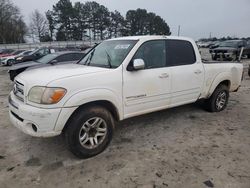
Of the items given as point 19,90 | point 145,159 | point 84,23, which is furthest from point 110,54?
point 84,23

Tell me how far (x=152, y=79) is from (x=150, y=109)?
54 centimetres

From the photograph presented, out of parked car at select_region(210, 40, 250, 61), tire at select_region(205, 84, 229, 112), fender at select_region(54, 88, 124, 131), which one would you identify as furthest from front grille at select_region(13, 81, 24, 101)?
parked car at select_region(210, 40, 250, 61)

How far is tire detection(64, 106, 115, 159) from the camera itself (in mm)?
3197

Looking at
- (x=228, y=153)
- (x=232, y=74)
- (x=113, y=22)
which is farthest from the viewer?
(x=113, y=22)

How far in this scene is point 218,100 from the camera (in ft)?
18.0

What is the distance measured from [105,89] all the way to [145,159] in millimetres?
1206

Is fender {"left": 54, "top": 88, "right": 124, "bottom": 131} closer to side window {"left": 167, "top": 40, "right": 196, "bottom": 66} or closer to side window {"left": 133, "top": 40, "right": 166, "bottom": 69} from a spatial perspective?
side window {"left": 133, "top": 40, "right": 166, "bottom": 69}

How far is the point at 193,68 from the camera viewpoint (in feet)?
15.2

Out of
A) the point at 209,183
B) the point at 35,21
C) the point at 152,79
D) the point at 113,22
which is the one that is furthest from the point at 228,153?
the point at 35,21

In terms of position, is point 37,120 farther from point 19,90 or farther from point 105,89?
point 105,89

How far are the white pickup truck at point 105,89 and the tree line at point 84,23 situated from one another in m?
57.8

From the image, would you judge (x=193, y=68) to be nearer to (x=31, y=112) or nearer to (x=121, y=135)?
(x=121, y=135)

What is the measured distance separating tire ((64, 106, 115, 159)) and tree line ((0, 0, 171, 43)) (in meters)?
59.1

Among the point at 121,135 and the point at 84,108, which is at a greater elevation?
the point at 84,108
